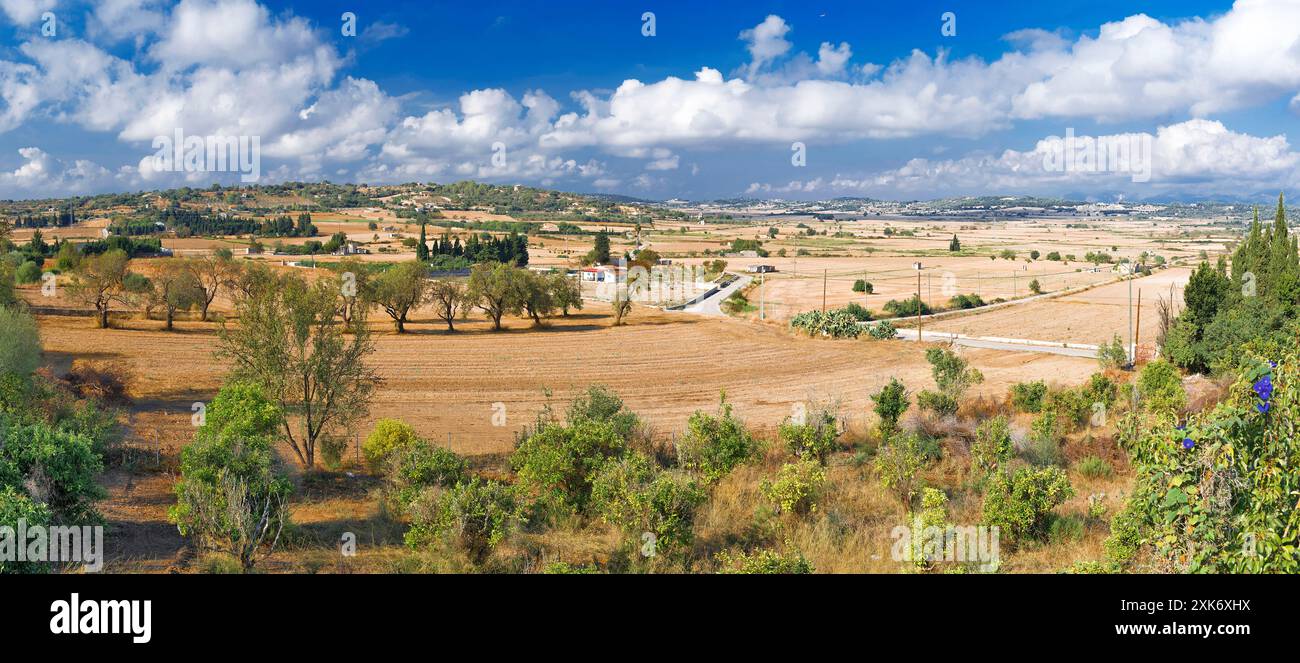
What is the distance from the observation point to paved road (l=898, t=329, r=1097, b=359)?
1820 inches

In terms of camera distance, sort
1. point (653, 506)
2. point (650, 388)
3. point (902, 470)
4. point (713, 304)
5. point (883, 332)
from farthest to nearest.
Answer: point (713, 304), point (883, 332), point (650, 388), point (902, 470), point (653, 506)

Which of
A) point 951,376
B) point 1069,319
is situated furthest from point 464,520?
point 1069,319

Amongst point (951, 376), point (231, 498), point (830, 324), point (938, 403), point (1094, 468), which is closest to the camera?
point (231, 498)

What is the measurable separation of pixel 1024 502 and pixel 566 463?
8212mm

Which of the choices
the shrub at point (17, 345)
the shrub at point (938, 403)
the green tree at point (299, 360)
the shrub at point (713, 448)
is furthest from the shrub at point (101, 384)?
the shrub at point (938, 403)

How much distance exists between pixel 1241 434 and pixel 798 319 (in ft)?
170

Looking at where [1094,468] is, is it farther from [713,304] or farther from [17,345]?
[713,304]

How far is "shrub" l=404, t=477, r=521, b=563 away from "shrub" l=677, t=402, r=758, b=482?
6273 millimetres

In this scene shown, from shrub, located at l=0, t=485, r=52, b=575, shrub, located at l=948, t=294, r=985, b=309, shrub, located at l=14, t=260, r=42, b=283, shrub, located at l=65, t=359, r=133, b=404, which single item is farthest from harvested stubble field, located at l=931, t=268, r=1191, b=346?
shrub, located at l=14, t=260, r=42, b=283

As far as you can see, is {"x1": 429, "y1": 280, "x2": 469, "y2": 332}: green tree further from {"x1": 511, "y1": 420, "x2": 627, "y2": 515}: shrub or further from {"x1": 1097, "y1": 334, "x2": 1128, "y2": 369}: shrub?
{"x1": 511, "y1": 420, "x2": 627, "y2": 515}: shrub

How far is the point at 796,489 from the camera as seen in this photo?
14742mm

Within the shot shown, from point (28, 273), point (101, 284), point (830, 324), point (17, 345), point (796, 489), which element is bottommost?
point (796, 489)
